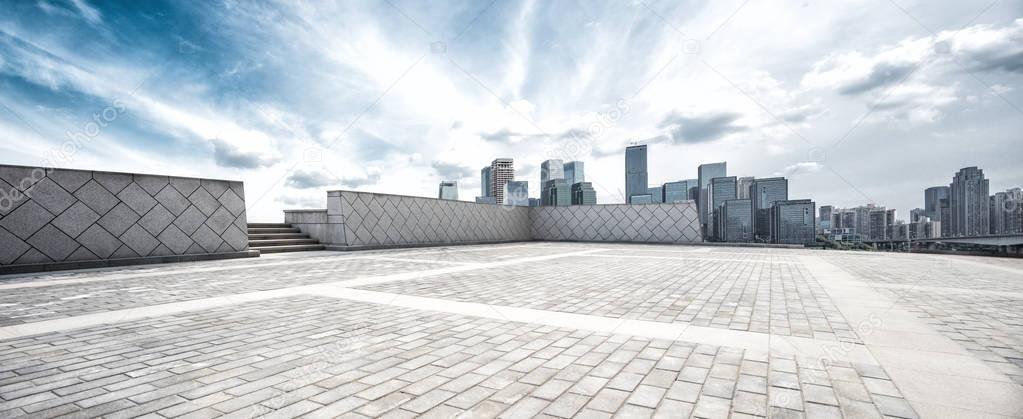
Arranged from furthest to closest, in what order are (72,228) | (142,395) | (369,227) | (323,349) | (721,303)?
(369,227) < (72,228) < (721,303) < (323,349) < (142,395)

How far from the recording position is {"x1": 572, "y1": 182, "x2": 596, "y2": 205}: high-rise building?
2570 cm

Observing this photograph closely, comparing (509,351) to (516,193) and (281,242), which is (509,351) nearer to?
(281,242)

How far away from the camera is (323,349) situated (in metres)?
3.56

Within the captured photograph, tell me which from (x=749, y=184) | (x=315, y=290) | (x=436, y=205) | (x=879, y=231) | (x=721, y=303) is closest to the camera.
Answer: (x=721, y=303)

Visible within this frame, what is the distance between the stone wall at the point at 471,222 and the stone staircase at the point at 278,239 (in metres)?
0.34

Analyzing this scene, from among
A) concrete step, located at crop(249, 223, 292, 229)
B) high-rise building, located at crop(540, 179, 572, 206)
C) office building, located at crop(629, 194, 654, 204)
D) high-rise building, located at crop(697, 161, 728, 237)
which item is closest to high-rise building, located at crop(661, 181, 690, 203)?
high-rise building, located at crop(697, 161, 728, 237)

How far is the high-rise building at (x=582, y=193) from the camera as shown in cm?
2570

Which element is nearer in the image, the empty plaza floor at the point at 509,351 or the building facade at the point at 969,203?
the empty plaza floor at the point at 509,351

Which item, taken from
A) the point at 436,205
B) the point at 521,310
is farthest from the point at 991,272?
the point at 436,205

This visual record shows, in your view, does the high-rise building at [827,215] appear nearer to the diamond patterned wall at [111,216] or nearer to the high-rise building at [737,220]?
the high-rise building at [737,220]

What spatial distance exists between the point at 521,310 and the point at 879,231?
55.8 metres

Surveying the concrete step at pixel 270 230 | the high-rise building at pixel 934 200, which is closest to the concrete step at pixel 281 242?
the concrete step at pixel 270 230

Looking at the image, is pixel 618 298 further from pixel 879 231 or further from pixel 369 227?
pixel 879 231

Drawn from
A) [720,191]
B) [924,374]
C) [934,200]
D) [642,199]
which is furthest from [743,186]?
[924,374]
